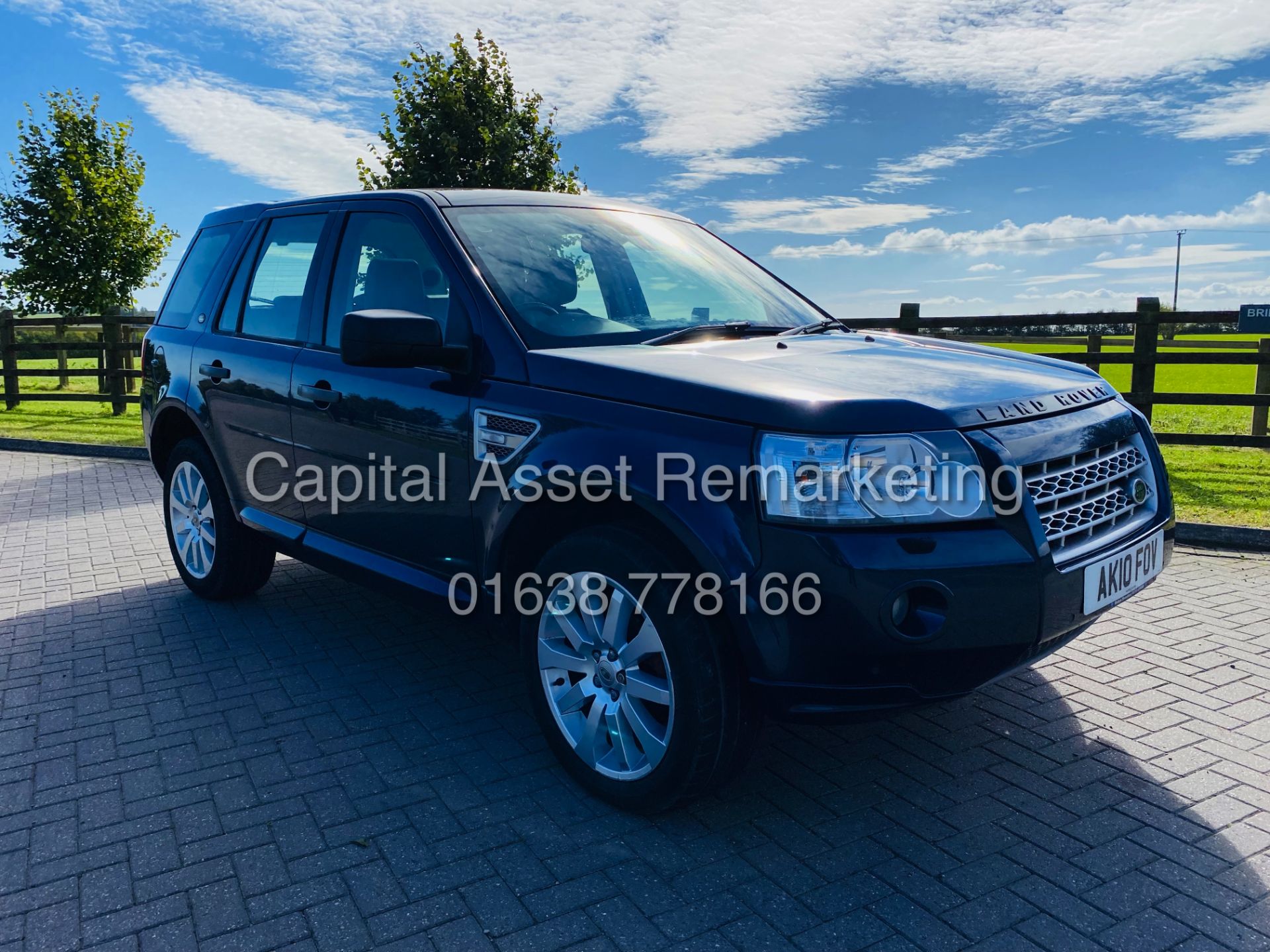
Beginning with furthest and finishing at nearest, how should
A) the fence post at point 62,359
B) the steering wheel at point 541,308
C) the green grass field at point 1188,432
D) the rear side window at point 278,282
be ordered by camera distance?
the fence post at point 62,359 < the green grass field at point 1188,432 < the rear side window at point 278,282 < the steering wheel at point 541,308

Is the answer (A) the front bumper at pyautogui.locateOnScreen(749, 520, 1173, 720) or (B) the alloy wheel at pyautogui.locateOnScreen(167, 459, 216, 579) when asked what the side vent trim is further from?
(B) the alloy wheel at pyautogui.locateOnScreen(167, 459, 216, 579)

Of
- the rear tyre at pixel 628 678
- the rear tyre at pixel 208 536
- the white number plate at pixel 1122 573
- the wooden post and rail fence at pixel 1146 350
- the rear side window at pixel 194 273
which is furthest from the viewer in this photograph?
the wooden post and rail fence at pixel 1146 350

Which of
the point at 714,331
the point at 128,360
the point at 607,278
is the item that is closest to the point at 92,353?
the point at 128,360

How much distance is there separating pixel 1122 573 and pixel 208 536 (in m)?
4.35

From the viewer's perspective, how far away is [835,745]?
359 cm

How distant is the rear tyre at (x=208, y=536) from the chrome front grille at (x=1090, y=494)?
371 cm

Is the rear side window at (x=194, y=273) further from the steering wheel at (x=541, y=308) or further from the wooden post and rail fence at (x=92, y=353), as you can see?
the wooden post and rail fence at (x=92, y=353)

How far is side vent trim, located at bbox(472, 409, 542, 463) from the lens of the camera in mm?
3188

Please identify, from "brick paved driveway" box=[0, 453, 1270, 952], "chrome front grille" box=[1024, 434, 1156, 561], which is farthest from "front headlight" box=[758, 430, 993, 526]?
"brick paved driveway" box=[0, 453, 1270, 952]

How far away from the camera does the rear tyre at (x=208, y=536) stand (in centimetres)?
511

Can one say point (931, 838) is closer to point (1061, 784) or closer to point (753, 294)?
point (1061, 784)

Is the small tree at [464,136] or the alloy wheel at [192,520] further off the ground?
the small tree at [464,136]

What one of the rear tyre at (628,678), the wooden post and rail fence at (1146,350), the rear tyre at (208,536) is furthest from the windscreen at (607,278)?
the wooden post and rail fence at (1146,350)

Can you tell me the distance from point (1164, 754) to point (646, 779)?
185 centimetres
